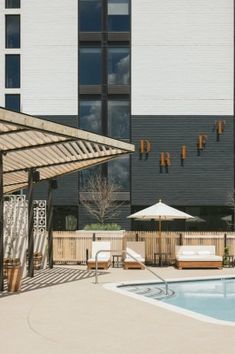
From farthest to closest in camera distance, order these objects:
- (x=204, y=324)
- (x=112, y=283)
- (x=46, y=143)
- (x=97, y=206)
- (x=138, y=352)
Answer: (x=97, y=206) → (x=112, y=283) → (x=46, y=143) → (x=204, y=324) → (x=138, y=352)

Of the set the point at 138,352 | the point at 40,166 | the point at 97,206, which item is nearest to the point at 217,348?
the point at 138,352

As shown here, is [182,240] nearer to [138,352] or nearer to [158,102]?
[158,102]

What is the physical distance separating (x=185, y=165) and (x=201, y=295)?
64.6 feet

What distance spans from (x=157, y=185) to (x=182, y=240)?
11.3 m

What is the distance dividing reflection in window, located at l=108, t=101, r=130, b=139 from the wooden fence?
12042 millimetres

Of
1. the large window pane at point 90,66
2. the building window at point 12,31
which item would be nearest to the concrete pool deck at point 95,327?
the large window pane at point 90,66

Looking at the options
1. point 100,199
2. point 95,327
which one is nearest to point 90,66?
point 100,199

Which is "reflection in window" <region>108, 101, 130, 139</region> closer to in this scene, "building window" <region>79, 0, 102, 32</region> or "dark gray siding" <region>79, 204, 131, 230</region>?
"dark gray siding" <region>79, 204, 131, 230</region>

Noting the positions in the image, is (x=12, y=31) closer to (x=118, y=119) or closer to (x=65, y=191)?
(x=118, y=119)

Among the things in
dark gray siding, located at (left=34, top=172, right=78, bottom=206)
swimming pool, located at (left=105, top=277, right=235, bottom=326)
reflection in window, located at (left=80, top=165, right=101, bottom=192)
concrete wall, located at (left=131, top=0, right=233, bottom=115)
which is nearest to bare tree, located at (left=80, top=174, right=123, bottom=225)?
reflection in window, located at (left=80, top=165, right=101, bottom=192)

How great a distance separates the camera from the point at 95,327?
9.43 m

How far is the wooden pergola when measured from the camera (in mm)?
11968

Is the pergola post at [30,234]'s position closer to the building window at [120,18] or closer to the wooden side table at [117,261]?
the wooden side table at [117,261]

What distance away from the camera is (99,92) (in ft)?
114
